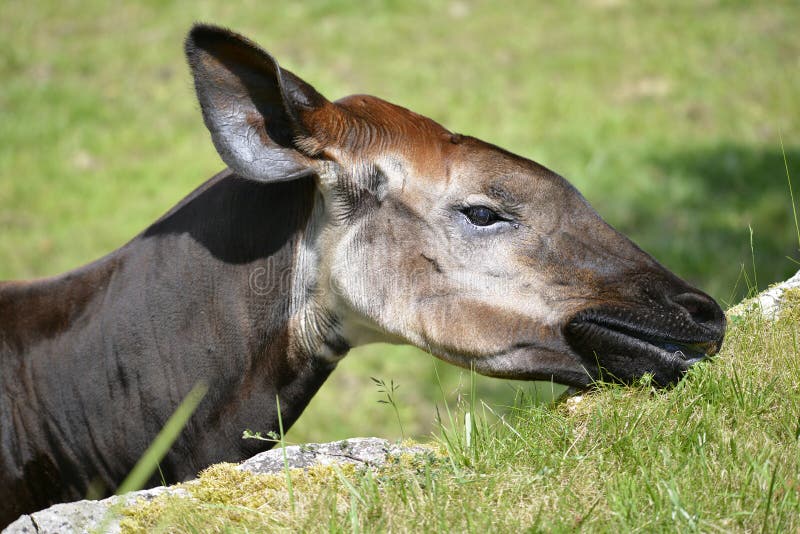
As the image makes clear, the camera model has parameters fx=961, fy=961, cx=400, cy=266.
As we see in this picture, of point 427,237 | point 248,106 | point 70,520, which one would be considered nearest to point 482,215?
point 427,237

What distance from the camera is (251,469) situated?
9.95 ft

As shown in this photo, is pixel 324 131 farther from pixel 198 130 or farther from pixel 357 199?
pixel 198 130

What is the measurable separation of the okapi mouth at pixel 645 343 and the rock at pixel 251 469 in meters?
0.66

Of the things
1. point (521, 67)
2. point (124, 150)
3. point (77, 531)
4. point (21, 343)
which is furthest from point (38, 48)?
point (77, 531)

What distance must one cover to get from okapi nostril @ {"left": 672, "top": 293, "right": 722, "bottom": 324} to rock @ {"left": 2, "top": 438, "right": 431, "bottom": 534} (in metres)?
0.95

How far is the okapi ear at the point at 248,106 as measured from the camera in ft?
11.0

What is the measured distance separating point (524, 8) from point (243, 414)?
1121 cm

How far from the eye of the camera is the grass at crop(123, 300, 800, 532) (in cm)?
245

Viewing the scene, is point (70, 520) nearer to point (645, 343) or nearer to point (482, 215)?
point (482, 215)

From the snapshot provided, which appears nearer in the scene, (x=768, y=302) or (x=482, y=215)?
(x=482, y=215)

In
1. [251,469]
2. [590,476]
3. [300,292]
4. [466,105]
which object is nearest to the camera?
[590,476]

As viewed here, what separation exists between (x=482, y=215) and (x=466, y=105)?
8274 millimetres

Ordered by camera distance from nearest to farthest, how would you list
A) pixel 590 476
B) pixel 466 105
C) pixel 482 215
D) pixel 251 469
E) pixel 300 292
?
pixel 590 476 → pixel 251 469 → pixel 482 215 → pixel 300 292 → pixel 466 105

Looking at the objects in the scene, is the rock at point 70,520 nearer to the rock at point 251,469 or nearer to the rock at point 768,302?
the rock at point 251,469
